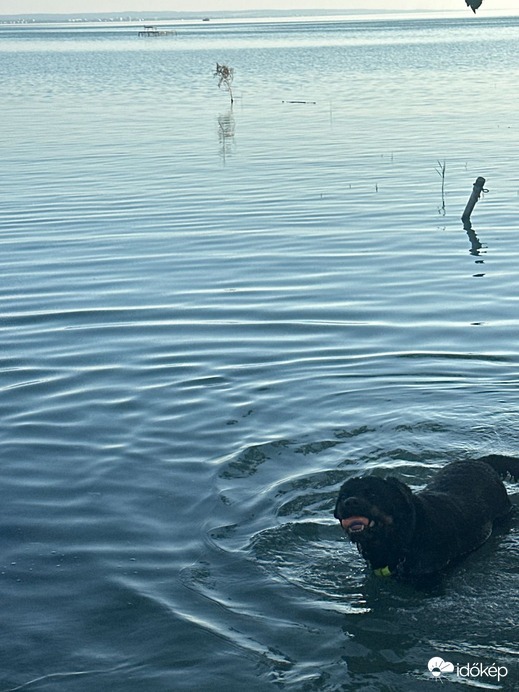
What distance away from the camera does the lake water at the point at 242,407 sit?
7.27m

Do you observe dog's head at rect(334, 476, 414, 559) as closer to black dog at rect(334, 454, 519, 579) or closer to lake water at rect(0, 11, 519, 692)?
black dog at rect(334, 454, 519, 579)

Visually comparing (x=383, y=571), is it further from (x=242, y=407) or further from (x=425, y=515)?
(x=242, y=407)

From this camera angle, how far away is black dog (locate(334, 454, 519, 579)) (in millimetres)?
7238

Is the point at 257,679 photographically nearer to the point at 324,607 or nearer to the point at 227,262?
the point at 324,607

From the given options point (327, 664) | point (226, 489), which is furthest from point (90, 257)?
point (327, 664)

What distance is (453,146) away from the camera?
3228 cm

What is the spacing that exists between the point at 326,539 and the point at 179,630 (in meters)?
1.71

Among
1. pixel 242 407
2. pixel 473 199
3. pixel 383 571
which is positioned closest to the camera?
pixel 383 571

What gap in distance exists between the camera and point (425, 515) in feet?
25.2

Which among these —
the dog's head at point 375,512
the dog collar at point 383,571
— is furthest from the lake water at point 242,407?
the dog's head at point 375,512

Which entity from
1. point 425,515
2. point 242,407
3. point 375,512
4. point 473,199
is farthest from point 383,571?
point 473,199

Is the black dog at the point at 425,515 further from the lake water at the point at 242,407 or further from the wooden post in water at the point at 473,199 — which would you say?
the wooden post in water at the point at 473,199

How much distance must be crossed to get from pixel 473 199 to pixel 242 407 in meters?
11.3

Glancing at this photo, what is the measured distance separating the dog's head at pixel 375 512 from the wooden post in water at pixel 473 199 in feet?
48.6
